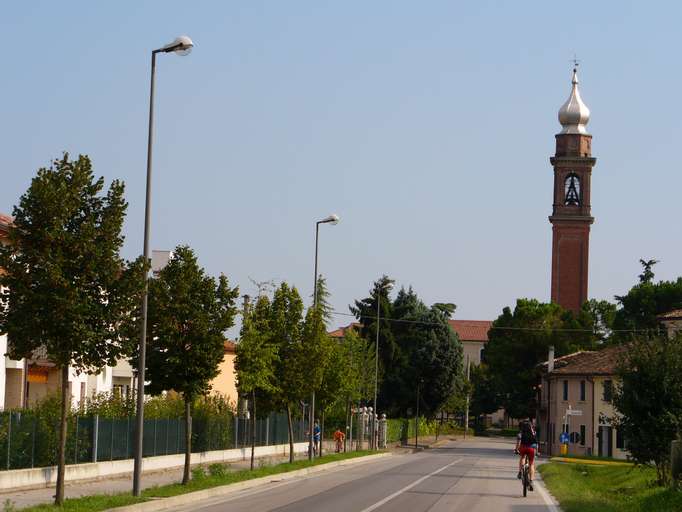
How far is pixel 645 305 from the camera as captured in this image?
109m

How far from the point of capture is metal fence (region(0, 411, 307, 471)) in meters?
26.4

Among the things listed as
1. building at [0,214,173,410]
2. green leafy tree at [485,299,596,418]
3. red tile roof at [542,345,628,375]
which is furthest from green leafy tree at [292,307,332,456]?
green leafy tree at [485,299,596,418]

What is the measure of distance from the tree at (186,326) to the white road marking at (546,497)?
27.0 ft

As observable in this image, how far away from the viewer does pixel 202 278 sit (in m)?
28.9

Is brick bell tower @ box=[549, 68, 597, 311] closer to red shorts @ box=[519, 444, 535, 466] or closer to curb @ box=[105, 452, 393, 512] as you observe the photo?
curb @ box=[105, 452, 393, 512]

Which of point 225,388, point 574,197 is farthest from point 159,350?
point 574,197

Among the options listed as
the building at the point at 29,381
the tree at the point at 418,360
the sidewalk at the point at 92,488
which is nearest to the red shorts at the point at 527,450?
the sidewalk at the point at 92,488

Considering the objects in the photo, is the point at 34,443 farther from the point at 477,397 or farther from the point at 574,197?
the point at 477,397

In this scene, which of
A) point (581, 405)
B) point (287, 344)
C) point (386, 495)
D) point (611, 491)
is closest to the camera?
point (386, 495)

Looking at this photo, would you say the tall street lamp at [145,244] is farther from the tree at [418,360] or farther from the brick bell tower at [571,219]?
the brick bell tower at [571,219]

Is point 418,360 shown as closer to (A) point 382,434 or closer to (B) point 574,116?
(A) point 382,434

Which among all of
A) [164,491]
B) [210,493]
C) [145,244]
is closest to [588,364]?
[210,493]

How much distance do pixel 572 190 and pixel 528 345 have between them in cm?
1962

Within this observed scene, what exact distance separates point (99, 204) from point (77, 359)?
2.76 metres
